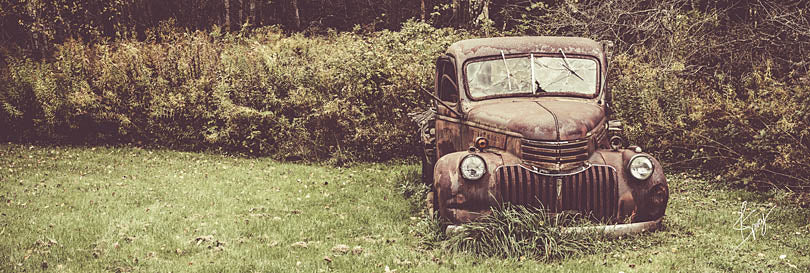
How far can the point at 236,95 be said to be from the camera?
1310 centimetres

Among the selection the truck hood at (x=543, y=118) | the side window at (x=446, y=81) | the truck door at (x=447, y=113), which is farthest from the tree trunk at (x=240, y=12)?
the truck hood at (x=543, y=118)

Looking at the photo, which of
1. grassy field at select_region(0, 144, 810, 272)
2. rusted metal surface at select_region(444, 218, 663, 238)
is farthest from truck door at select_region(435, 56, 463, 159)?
rusted metal surface at select_region(444, 218, 663, 238)

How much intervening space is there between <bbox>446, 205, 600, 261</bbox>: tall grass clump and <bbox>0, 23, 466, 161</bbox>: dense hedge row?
6.00 meters

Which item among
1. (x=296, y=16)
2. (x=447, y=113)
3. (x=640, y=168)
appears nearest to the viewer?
(x=640, y=168)

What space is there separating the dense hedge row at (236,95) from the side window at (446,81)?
3.53 metres

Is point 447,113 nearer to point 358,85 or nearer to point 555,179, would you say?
point 555,179

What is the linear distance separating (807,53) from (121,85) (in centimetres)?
1259

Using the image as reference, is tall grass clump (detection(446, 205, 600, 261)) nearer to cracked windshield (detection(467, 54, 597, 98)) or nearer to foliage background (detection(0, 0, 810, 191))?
cracked windshield (detection(467, 54, 597, 98))

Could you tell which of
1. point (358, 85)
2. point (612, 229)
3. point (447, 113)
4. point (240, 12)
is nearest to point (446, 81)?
point (447, 113)

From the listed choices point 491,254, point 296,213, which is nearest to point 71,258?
point 296,213

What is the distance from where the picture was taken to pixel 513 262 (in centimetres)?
575

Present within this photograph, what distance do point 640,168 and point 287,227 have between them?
3607 millimetres

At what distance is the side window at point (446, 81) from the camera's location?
7.55m

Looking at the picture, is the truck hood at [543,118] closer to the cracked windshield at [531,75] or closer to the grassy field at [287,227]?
the cracked windshield at [531,75]
